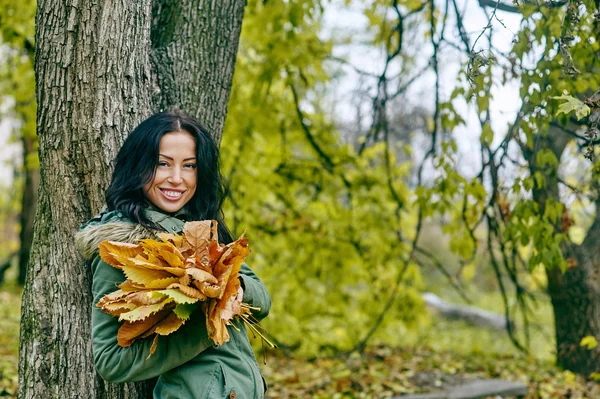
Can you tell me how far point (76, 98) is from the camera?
2381 mm

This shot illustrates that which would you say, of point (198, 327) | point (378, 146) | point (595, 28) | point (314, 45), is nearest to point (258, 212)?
point (378, 146)

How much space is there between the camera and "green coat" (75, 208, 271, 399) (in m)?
1.94

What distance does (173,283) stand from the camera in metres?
1.76

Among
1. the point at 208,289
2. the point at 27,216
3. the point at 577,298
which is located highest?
the point at 208,289

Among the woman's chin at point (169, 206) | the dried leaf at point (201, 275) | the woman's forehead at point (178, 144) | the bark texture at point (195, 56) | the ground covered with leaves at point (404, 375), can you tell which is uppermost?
the bark texture at point (195, 56)

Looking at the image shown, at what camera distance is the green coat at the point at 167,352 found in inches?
76.2

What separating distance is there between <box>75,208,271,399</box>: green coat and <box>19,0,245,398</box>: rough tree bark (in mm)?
280

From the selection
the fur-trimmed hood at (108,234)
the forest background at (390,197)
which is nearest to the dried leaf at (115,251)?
the fur-trimmed hood at (108,234)

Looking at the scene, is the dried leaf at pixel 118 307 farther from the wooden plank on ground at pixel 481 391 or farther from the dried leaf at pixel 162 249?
the wooden plank on ground at pixel 481 391

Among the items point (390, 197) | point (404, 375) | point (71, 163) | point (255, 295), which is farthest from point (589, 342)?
point (71, 163)

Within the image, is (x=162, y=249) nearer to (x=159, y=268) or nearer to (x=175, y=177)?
(x=159, y=268)

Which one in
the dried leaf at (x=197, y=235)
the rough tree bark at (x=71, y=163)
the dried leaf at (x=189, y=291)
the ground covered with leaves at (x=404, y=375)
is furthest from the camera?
the ground covered with leaves at (x=404, y=375)

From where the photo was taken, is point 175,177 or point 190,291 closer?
point 190,291

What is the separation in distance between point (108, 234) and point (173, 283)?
0.44 metres
